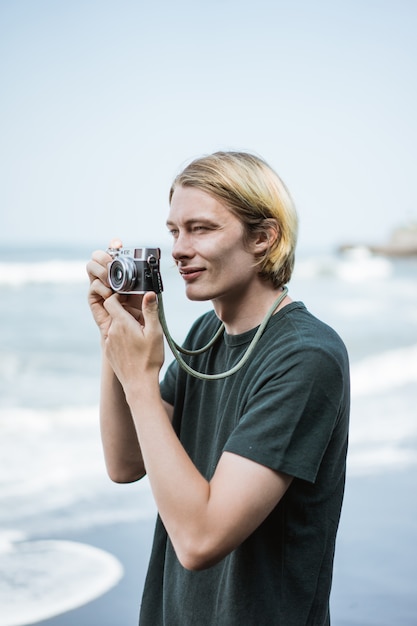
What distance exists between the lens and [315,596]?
Result: 1018 mm

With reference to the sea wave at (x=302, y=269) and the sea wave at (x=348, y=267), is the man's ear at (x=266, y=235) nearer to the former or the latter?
the sea wave at (x=302, y=269)

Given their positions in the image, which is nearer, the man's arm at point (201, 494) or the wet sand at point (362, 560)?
the man's arm at point (201, 494)

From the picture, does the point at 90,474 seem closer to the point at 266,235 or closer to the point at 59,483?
the point at 59,483

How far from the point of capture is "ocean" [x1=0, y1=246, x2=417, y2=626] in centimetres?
240

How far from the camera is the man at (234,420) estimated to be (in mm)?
903

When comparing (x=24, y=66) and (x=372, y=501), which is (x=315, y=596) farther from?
(x=24, y=66)

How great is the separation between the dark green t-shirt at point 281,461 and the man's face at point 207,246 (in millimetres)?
79

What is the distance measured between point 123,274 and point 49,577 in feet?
5.49

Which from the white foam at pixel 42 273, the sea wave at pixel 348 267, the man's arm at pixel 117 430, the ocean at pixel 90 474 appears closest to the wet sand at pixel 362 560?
the ocean at pixel 90 474

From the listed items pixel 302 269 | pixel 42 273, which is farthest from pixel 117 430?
pixel 302 269

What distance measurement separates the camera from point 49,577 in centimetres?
244

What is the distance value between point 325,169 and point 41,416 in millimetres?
7881

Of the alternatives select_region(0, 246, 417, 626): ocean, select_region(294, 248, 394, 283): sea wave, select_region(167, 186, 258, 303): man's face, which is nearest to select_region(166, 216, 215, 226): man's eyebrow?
select_region(167, 186, 258, 303): man's face

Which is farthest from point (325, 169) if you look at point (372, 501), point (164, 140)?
point (372, 501)
